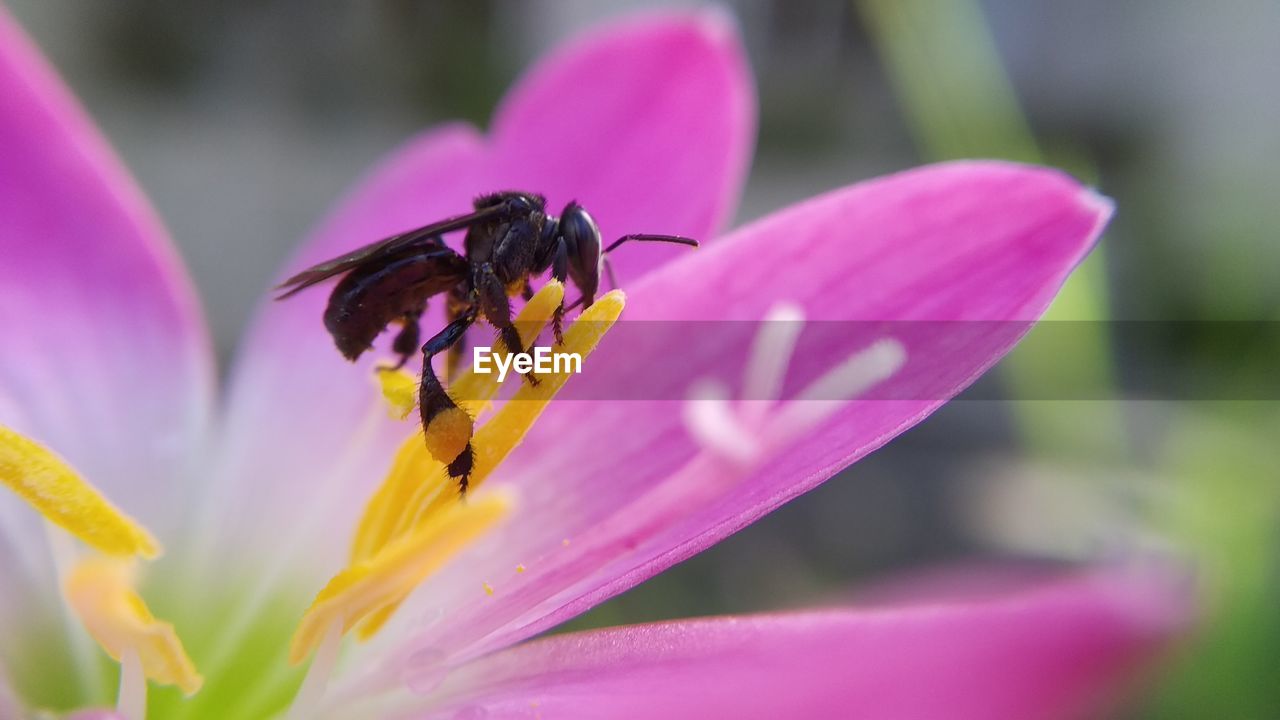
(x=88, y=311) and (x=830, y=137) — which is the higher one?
(x=88, y=311)

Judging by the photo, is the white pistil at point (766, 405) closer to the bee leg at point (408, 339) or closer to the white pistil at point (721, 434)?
the white pistil at point (721, 434)

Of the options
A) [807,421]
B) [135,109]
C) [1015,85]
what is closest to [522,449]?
[807,421]

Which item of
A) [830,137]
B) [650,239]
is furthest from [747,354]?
[830,137]

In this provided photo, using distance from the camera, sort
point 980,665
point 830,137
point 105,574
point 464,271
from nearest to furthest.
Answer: point 980,665 → point 105,574 → point 464,271 → point 830,137

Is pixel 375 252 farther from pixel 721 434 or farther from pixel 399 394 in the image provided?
pixel 721 434

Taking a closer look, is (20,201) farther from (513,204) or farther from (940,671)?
(940,671)

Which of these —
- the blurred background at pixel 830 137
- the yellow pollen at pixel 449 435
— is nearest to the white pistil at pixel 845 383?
the yellow pollen at pixel 449 435

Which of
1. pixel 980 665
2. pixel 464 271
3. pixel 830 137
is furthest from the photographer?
pixel 830 137
